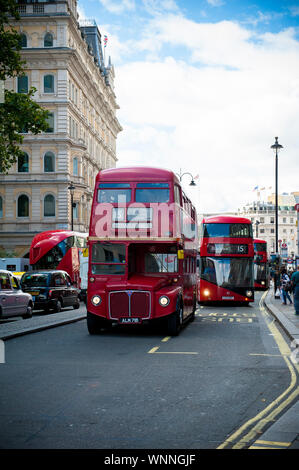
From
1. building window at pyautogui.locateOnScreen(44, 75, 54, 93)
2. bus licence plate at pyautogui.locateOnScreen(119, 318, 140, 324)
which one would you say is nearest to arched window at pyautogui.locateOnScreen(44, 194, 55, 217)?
building window at pyautogui.locateOnScreen(44, 75, 54, 93)

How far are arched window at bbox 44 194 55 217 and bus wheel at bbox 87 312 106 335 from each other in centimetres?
4232

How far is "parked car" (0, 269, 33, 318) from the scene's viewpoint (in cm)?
1975

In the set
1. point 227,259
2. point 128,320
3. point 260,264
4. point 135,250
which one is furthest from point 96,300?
point 260,264

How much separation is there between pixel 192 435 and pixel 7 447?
5.70 ft

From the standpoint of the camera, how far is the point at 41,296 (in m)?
25.3

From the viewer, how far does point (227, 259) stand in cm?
2753

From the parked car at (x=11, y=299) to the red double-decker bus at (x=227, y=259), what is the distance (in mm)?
9235

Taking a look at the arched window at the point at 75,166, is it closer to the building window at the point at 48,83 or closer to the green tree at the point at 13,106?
the building window at the point at 48,83

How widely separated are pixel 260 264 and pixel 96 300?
3598 cm

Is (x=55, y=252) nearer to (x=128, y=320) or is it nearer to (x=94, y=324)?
(x=94, y=324)

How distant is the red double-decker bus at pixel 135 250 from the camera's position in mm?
14844

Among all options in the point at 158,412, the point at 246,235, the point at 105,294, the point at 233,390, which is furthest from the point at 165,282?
the point at 246,235
